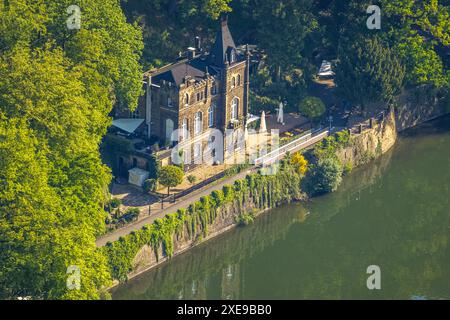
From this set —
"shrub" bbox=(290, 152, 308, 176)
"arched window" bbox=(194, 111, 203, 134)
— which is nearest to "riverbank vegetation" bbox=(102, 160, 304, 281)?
"shrub" bbox=(290, 152, 308, 176)

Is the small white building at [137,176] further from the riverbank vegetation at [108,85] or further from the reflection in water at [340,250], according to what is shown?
the reflection in water at [340,250]

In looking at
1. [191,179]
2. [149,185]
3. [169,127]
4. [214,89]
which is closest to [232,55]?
[214,89]

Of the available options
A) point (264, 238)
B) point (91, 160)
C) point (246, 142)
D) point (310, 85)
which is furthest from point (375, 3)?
point (91, 160)


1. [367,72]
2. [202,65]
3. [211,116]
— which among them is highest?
[367,72]

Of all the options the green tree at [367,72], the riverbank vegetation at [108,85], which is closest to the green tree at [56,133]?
the riverbank vegetation at [108,85]

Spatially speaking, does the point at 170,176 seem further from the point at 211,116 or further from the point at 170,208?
the point at 211,116

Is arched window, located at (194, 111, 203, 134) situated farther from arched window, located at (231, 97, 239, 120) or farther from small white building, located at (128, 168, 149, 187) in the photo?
small white building, located at (128, 168, 149, 187)

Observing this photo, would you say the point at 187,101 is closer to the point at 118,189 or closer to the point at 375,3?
the point at 118,189
